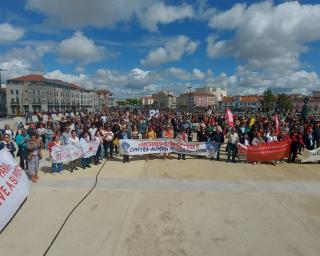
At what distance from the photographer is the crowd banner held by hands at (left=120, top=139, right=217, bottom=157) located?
13696 millimetres

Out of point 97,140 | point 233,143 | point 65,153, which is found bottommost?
point 65,153

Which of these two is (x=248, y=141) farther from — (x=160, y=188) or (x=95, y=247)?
(x=95, y=247)

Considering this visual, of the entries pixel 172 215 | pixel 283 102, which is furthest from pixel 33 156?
pixel 283 102

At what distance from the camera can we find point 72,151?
38.8 ft

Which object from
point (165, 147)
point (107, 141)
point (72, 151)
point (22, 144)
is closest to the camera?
point (22, 144)

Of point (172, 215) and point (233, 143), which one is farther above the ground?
point (233, 143)

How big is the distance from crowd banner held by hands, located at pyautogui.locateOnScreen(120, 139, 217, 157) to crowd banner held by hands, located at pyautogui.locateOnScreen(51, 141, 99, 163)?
4.70 ft

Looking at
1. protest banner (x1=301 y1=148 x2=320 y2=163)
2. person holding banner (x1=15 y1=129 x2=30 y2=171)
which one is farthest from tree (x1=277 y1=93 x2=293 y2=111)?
person holding banner (x1=15 y1=129 x2=30 y2=171)

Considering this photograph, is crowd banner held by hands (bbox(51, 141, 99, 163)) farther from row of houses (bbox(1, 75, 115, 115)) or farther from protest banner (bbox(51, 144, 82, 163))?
row of houses (bbox(1, 75, 115, 115))

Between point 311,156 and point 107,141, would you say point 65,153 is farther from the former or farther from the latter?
point 311,156

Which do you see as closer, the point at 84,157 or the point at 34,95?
the point at 84,157

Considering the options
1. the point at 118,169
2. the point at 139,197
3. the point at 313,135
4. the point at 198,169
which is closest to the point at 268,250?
the point at 139,197

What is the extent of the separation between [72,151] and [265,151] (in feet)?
27.0

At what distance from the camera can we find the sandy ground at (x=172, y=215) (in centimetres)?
585
